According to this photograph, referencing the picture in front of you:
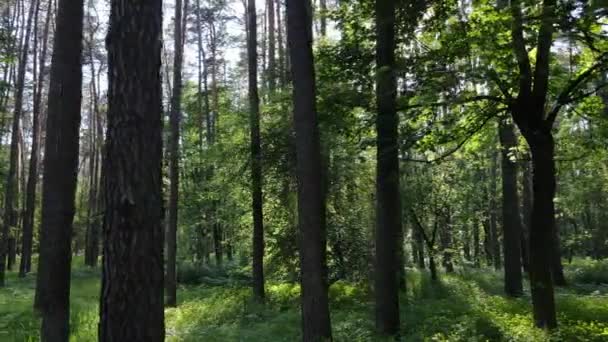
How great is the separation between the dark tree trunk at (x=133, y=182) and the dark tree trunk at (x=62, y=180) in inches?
170

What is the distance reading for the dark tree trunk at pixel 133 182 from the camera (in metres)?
3.72

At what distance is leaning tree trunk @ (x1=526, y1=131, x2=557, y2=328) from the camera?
8.29 metres

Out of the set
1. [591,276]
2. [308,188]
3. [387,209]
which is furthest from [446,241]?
[308,188]

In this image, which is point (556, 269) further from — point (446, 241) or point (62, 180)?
point (62, 180)

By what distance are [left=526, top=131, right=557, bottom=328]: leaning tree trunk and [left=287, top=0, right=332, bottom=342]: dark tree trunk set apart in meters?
3.48

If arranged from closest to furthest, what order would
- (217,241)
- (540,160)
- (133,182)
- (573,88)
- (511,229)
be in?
(133,182) → (573,88) → (540,160) → (511,229) → (217,241)

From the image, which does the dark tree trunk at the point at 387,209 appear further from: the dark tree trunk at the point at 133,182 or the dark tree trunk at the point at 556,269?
the dark tree trunk at the point at 556,269

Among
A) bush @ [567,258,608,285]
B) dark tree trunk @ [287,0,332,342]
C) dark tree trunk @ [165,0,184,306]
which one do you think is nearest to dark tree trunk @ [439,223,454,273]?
bush @ [567,258,608,285]

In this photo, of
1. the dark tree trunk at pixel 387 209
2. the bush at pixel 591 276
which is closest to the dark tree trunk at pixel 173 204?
the dark tree trunk at pixel 387 209

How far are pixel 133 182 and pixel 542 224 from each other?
680 cm

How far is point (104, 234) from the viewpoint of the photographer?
149 inches

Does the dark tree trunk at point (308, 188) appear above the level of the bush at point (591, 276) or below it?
above

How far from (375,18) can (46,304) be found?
7107 millimetres

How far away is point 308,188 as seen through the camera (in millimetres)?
7547
